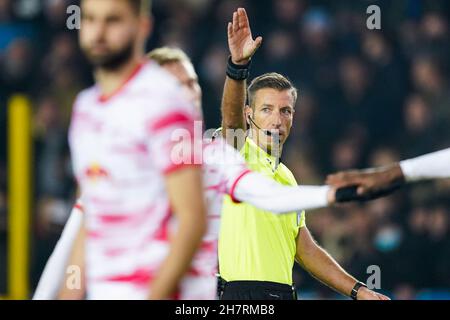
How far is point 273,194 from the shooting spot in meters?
4.09

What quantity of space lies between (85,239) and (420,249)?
6.28m

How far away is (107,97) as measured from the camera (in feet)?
12.3

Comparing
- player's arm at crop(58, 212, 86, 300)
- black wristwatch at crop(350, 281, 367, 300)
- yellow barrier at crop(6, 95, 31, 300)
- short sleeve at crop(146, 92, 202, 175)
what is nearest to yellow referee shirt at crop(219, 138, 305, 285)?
black wristwatch at crop(350, 281, 367, 300)

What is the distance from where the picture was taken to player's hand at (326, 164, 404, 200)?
3969 mm

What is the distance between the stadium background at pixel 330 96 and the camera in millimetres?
10023

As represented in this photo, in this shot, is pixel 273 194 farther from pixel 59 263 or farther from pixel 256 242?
pixel 256 242

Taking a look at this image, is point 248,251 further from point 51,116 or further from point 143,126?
point 51,116

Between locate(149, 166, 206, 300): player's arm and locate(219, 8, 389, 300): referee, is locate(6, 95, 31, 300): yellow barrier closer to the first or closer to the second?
locate(219, 8, 389, 300): referee

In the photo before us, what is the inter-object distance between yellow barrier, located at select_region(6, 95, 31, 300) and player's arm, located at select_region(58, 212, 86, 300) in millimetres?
4241

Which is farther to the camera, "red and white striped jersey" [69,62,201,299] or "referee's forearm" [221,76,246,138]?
Answer: "referee's forearm" [221,76,246,138]

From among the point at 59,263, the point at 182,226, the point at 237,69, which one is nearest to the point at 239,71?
the point at 237,69

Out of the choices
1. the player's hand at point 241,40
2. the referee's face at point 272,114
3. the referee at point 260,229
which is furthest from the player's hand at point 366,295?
the player's hand at point 241,40

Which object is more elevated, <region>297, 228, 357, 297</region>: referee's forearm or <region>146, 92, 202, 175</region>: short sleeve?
<region>146, 92, 202, 175</region>: short sleeve

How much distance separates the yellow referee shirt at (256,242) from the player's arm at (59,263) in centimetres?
138
